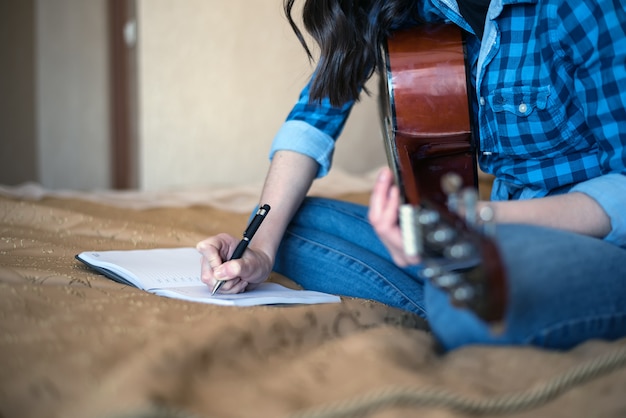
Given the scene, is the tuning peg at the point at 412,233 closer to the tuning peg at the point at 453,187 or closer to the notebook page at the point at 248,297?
the tuning peg at the point at 453,187

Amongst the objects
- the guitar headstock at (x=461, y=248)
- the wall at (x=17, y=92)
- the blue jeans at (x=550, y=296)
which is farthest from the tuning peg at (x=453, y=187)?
the wall at (x=17, y=92)

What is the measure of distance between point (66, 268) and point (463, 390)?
73cm

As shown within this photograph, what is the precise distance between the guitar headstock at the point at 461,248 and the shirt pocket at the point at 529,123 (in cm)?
40

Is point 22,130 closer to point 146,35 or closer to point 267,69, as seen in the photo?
point 146,35

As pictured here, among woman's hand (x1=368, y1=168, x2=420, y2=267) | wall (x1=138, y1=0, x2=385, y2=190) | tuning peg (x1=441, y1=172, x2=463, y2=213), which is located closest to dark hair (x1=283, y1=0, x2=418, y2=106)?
woman's hand (x1=368, y1=168, x2=420, y2=267)

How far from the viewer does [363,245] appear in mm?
1194

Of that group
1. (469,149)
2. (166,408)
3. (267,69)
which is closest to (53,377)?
(166,408)

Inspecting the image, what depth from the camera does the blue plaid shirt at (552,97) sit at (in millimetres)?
840

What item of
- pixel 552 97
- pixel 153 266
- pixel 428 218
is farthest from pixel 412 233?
pixel 153 266

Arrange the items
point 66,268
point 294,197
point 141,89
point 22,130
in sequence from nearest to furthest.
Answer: point 66,268
point 294,197
point 141,89
point 22,130

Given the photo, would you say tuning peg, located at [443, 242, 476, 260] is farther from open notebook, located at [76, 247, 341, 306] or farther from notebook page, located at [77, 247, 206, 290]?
notebook page, located at [77, 247, 206, 290]

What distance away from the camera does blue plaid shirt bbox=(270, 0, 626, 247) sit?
84 centimetres

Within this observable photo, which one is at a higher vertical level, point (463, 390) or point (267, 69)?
point (463, 390)

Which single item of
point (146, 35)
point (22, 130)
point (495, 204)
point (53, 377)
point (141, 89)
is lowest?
point (22, 130)
